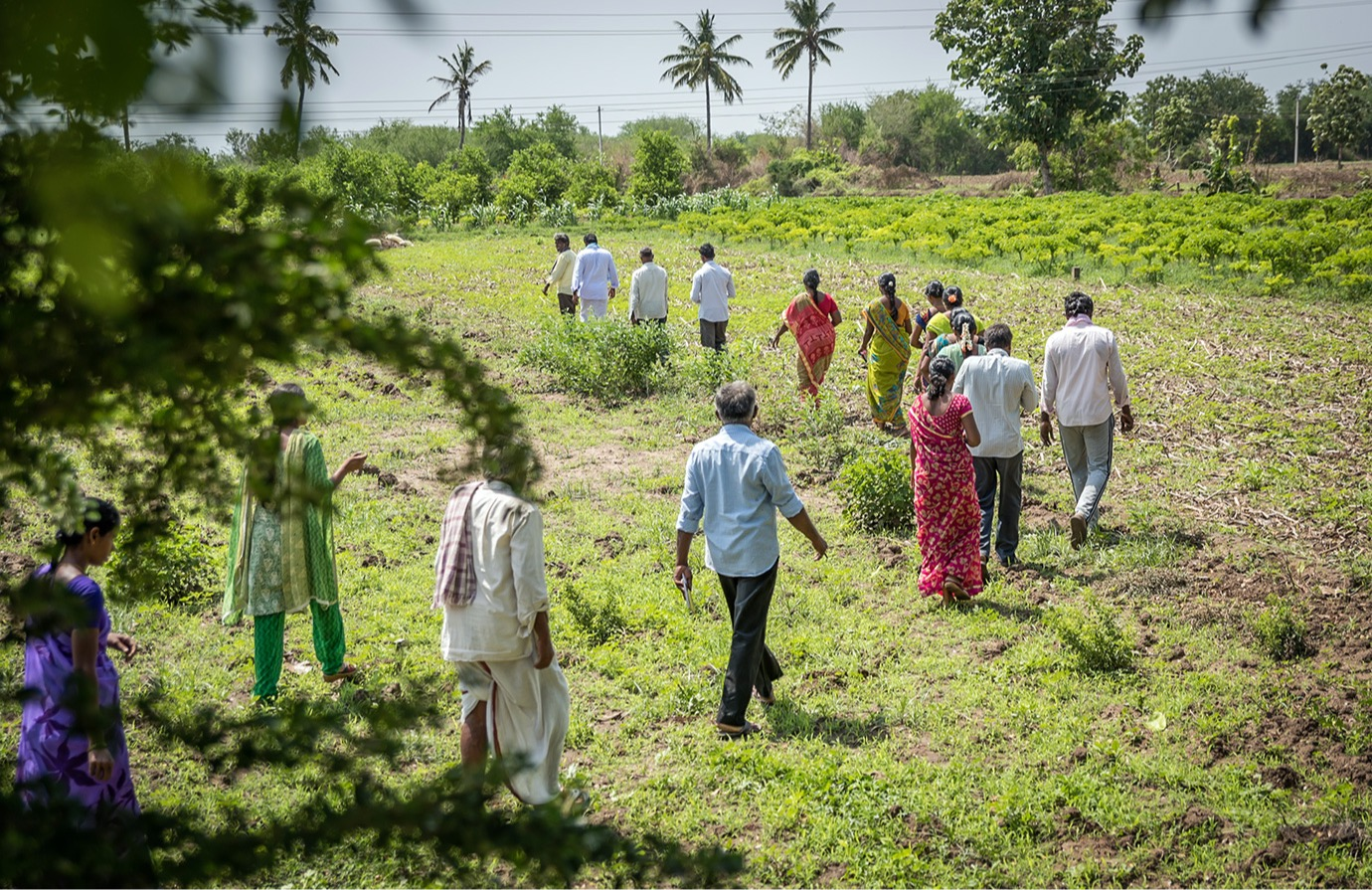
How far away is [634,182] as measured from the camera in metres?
45.4

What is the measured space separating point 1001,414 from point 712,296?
606 centimetres

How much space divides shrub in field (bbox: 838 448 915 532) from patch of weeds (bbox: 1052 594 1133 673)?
8.20 feet

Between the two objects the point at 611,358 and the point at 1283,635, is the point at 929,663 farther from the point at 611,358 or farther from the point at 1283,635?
the point at 611,358

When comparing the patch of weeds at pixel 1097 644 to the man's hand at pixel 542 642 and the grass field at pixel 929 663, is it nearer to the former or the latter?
the grass field at pixel 929 663

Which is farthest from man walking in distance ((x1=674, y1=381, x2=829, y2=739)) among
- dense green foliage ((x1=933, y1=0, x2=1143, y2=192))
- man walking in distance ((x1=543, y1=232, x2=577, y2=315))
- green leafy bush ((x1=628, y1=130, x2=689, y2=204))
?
dense green foliage ((x1=933, y1=0, x2=1143, y2=192))

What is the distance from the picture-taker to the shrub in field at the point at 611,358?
13531 mm

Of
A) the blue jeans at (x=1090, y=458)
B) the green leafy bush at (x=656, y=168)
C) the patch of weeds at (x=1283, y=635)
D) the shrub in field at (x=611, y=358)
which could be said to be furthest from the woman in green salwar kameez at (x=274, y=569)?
the green leafy bush at (x=656, y=168)

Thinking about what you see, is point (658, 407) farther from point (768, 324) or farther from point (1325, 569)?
point (1325, 569)

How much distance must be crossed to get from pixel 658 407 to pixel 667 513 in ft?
12.4

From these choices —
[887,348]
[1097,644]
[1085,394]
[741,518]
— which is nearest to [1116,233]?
[887,348]

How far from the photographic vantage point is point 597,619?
694 cm

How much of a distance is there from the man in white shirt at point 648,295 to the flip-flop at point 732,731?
349 inches

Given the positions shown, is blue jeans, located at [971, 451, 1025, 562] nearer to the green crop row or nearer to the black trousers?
the black trousers

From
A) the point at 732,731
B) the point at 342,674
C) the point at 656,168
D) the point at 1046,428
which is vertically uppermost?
the point at 656,168
